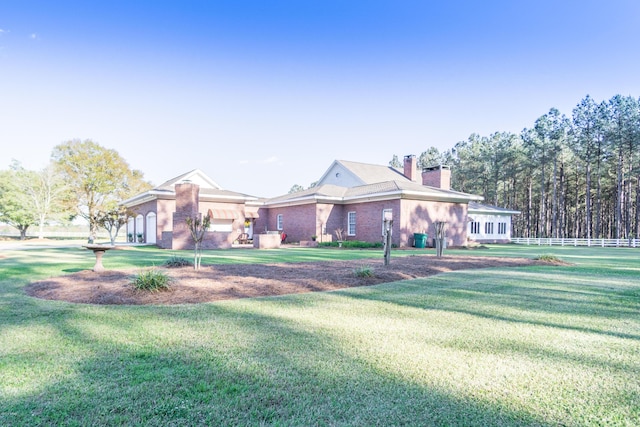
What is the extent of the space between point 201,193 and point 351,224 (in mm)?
11409

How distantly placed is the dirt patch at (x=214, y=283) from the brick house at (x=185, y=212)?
11.0 meters

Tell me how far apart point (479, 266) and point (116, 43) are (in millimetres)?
18855

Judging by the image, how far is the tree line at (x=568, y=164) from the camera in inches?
1428

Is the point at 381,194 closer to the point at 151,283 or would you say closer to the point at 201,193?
the point at 201,193

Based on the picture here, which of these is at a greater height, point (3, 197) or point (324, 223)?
point (3, 197)

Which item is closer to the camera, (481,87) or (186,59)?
(186,59)

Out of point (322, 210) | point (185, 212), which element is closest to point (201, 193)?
point (185, 212)

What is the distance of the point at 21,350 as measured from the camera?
12.2 feet

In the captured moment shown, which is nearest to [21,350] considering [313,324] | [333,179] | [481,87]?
[313,324]

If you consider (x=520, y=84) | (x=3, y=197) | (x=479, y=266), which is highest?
(x=520, y=84)

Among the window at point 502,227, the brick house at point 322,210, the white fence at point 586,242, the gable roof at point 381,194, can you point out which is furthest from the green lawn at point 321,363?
the white fence at point 586,242

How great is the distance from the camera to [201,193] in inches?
1009

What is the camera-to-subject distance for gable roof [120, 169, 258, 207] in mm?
24328

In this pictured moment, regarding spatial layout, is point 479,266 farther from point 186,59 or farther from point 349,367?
point 186,59
